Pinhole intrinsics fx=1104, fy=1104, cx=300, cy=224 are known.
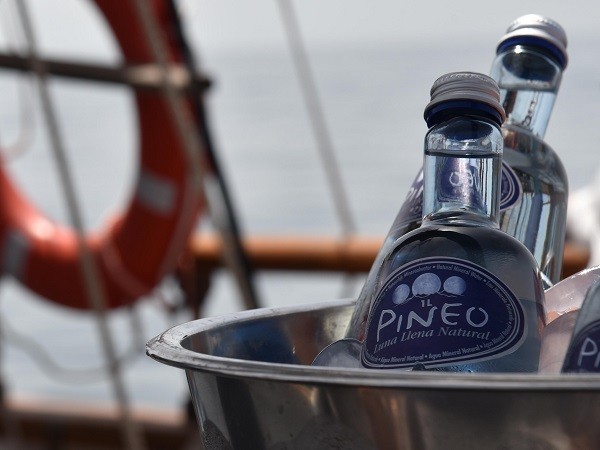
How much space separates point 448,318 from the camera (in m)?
0.31

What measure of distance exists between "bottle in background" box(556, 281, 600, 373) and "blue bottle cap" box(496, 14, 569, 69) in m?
0.13

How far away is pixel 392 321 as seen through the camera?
0.32m

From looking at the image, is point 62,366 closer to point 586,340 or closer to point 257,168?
point 586,340

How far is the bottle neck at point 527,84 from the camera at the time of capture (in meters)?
0.42

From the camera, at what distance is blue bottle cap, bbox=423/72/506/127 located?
33 cm

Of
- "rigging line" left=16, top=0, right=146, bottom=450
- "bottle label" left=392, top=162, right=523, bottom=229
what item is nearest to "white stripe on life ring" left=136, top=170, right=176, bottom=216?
"rigging line" left=16, top=0, right=146, bottom=450

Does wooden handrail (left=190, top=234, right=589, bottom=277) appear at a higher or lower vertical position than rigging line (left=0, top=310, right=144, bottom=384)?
lower

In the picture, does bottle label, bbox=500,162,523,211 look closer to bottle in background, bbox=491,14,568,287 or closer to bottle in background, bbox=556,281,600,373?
bottle in background, bbox=491,14,568,287

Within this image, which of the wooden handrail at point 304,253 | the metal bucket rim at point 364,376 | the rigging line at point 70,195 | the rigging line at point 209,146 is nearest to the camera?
the metal bucket rim at point 364,376

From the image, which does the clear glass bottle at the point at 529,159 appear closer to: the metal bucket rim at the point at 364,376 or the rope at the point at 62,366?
the metal bucket rim at the point at 364,376

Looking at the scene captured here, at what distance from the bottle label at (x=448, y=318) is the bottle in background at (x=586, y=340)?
0.06ft

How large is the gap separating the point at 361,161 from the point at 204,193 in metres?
6.20

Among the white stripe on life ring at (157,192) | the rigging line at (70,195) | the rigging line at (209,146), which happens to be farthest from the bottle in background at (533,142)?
the white stripe on life ring at (157,192)

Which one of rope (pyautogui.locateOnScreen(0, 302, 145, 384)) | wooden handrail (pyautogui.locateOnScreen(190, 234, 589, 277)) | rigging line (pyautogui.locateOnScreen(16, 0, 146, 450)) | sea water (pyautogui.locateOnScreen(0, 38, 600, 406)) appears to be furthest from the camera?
sea water (pyautogui.locateOnScreen(0, 38, 600, 406))
